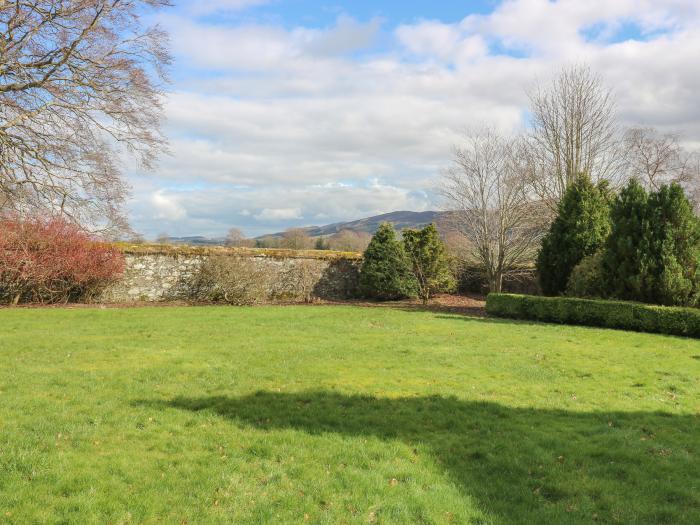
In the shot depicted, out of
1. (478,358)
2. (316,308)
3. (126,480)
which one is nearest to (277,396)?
(126,480)

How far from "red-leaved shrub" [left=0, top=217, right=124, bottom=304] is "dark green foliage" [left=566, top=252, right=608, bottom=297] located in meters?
14.8

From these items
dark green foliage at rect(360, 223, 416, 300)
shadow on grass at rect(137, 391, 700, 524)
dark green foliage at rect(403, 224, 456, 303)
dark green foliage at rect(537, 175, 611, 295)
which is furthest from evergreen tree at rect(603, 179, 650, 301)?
shadow on grass at rect(137, 391, 700, 524)

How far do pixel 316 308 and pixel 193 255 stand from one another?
5335 millimetres

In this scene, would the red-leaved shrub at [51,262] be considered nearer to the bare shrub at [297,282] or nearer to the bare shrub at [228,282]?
the bare shrub at [228,282]

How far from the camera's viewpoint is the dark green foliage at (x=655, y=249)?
499 inches

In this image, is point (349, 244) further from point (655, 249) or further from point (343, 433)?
point (343, 433)

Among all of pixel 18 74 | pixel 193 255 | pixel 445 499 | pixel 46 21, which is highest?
pixel 46 21

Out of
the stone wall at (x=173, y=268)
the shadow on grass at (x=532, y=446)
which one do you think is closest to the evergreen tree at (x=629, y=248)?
the shadow on grass at (x=532, y=446)

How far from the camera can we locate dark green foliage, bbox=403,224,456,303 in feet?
63.7

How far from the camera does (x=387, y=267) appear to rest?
1931 cm

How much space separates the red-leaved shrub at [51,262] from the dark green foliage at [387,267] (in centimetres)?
912

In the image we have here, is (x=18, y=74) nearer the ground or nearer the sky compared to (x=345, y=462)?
nearer the sky

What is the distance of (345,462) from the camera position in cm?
435

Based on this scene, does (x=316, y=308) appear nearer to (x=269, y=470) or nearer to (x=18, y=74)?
(x=18, y=74)
